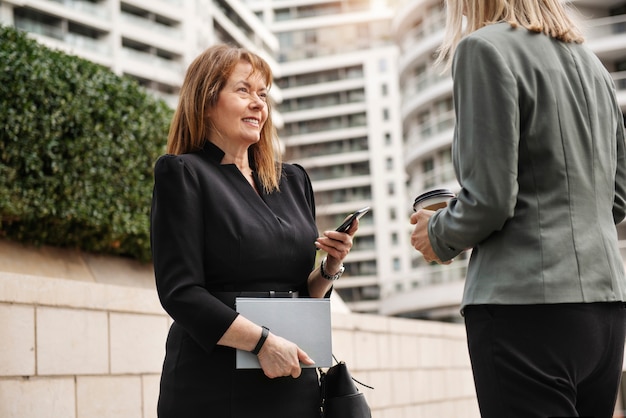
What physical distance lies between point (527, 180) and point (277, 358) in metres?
0.90

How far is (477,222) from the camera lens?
2.01 m

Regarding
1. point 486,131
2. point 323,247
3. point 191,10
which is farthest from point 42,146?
point 191,10

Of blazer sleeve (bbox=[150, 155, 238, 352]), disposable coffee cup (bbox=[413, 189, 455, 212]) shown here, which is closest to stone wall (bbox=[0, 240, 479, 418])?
blazer sleeve (bbox=[150, 155, 238, 352])

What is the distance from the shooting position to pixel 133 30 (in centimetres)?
5294

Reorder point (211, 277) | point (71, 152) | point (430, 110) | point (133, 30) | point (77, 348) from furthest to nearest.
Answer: point (133, 30)
point (430, 110)
point (71, 152)
point (77, 348)
point (211, 277)

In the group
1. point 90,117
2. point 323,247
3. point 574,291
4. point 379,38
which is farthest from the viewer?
point 379,38

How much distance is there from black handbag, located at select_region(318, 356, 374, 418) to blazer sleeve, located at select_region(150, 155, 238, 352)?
1.44 ft

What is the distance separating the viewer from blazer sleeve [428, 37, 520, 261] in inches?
78.7

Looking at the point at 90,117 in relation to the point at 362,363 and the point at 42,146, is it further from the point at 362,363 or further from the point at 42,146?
the point at 362,363

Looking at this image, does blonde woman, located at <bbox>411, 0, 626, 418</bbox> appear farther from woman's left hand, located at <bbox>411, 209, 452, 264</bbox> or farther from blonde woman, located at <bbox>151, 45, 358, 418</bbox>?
blonde woman, located at <bbox>151, 45, 358, 418</bbox>

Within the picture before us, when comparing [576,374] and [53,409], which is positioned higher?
[576,374]

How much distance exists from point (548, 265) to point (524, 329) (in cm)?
17

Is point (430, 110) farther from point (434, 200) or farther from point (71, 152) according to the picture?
point (434, 200)

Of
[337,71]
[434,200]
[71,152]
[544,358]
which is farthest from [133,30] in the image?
[544,358]
